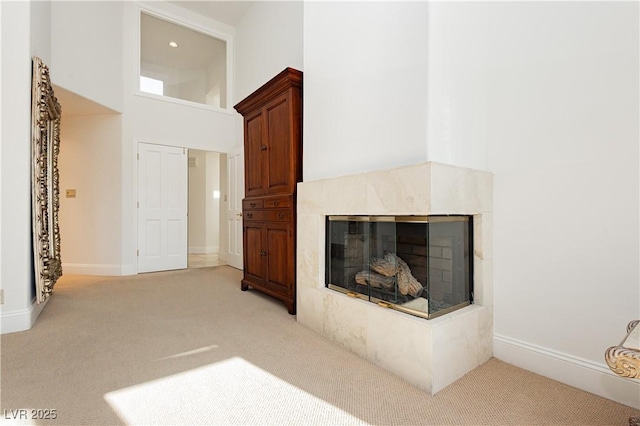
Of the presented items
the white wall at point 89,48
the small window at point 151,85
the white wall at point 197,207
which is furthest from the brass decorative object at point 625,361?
the white wall at point 197,207

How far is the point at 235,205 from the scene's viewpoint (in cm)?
508

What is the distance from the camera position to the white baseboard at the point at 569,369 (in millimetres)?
1400

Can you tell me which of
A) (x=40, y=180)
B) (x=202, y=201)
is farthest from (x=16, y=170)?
(x=202, y=201)

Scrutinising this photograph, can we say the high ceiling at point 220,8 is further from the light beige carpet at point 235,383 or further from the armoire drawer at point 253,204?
the light beige carpet at point 235,383

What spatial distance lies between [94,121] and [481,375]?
547 cm

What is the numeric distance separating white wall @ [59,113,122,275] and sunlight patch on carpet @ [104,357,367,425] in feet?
11.9

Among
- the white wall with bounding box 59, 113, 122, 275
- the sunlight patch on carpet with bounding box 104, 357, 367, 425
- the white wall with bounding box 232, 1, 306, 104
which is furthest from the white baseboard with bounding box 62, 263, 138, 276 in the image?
the sunlight patch on carpet with bounding box 104, 357, 367, 425

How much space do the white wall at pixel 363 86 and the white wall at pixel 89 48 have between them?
121 inches

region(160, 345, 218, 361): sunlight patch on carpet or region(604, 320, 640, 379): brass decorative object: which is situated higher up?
region(604, 320, 640, 379): brass decorative object

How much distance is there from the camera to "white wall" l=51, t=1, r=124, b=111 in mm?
3607

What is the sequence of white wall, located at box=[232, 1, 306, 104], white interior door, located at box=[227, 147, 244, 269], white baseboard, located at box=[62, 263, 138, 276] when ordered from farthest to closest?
1. white interior door, located at box=[227, 147, 244, 269]
2. white baseboard, located at box=[62, 263, 138, 276]
3. white wall, located at box=[232, 1, 306, 104]

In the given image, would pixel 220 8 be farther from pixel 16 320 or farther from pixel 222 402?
pixel 222 402

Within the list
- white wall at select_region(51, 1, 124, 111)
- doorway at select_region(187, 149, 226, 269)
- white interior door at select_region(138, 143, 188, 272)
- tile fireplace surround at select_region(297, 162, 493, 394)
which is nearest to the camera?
tile fireplace surround at select_region(297, 162, 493, 394)

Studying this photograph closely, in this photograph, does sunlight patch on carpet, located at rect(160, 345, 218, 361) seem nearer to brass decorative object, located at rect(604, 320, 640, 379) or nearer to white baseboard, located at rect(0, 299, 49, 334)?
white baseboard, located at rect(0, 299, 49, 334)
